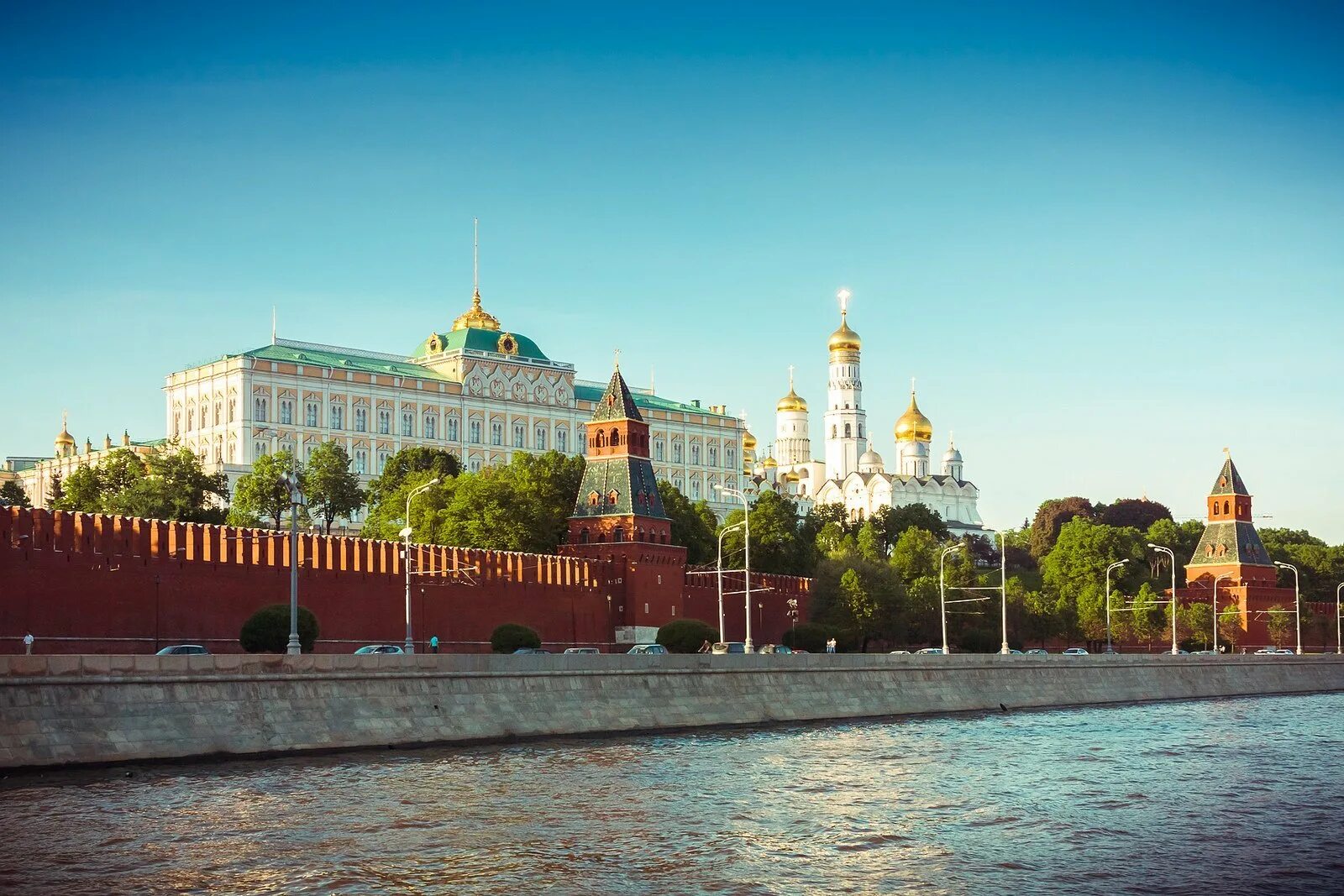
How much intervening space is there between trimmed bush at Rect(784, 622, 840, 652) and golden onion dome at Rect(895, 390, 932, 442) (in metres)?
91.1

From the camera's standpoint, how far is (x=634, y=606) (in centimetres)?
5609

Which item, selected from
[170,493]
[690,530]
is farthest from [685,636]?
[170,493]

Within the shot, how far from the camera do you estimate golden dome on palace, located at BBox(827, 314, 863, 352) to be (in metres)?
148

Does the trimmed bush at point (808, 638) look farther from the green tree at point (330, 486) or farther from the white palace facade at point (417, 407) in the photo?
the white palace facade at point (417, 407)

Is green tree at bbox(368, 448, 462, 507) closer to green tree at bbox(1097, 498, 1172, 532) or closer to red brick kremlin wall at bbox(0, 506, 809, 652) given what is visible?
red brick kremlin wall at bbox(0, 506, 809, 652)

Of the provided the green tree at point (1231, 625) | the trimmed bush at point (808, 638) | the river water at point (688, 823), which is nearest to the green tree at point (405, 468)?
the trimmed bush at point (808, 638)

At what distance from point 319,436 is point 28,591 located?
64.6m

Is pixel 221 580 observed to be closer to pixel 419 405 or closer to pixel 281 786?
pixel 281 786

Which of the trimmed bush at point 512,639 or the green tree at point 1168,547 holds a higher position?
the green tree at point 1168,547

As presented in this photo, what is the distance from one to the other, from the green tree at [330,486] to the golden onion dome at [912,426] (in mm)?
73735

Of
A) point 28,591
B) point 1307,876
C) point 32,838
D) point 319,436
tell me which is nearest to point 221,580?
point 28,591

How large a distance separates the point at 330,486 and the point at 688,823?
6297 cm

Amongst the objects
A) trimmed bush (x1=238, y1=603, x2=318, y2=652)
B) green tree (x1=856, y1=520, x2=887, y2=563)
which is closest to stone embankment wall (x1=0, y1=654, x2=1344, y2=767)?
trimmed bush (x1=238, y1=603, x2=318, y2=652)

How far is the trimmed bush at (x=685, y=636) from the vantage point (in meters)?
50.9
